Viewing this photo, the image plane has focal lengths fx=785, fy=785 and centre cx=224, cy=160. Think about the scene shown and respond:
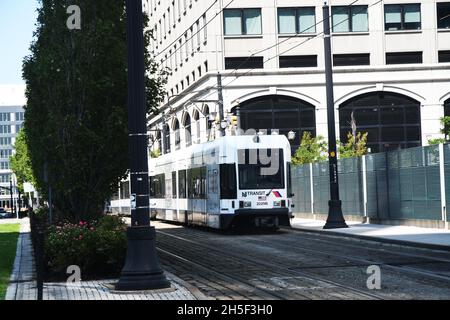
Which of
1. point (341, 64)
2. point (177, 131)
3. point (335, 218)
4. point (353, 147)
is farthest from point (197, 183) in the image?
point (177, 131)

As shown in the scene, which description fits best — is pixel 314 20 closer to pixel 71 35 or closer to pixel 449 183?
pixel 449 183

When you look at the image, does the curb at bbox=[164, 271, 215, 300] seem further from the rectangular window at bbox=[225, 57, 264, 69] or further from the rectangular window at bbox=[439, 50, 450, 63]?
the rectangular window at bbox=[439, 50, 450, 63]

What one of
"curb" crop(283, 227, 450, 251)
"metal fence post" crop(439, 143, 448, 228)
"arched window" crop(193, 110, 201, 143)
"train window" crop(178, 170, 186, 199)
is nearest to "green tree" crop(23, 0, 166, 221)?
"curb" crop(283, 227, 450, 251)

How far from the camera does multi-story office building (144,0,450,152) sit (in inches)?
2277

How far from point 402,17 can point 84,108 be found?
46055 millimetres

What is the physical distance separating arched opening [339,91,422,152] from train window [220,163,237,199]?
1219 inches

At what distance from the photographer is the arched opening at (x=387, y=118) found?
58.7 m

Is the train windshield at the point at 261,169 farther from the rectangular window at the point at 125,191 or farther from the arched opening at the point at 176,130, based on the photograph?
the arched opening at the point at 176,130

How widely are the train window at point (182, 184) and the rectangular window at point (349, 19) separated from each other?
84.0ft

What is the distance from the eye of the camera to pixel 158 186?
4431 centimetres

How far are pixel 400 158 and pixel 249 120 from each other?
28823mm

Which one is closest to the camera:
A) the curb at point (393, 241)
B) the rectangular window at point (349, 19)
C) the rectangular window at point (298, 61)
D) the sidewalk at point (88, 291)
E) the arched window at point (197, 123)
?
the sidewalk at point (88, 291)

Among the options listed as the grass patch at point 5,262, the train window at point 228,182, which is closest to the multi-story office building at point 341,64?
the train window at point 228,182

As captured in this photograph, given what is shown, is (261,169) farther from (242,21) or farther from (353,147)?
(242,21)
